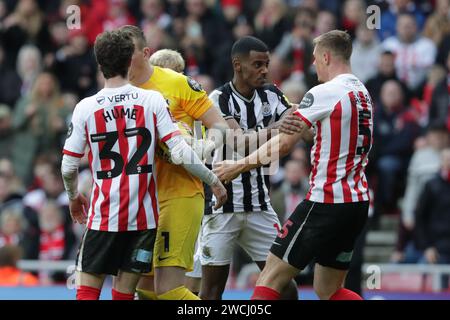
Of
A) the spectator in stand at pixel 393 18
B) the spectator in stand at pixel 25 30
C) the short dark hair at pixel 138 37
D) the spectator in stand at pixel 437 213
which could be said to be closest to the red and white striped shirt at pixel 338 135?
the short dark hair at pixel 138 37

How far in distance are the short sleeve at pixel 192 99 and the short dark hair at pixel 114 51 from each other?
2.70ft

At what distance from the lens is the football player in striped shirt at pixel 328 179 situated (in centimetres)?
741

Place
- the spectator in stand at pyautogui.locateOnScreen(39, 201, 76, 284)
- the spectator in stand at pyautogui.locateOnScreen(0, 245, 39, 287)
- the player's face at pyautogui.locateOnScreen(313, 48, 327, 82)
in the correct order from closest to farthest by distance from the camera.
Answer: the player's face at pyautogui.locateOnScreen(313, 48, 327, 82)
the spectator in stand at pyautogui.locateOnScreen(0, 245, 39, 287)
the spectator in stand at pyautogui.locateOnScreen(39, 201, 76, 284)

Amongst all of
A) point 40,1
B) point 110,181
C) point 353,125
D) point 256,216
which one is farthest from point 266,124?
point 40,1

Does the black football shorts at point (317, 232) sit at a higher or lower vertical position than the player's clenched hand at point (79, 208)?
lower

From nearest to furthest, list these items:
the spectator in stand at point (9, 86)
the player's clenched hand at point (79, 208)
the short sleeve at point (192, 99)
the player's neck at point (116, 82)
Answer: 1. the player's neck at point (116, 82)
2. the player's clenched hand at point (79, 208)
3. the short sleeve at point (192, 99)
4. the spectator in stand at point (9, 86)

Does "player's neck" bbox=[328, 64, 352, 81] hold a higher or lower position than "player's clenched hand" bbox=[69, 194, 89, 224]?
higher

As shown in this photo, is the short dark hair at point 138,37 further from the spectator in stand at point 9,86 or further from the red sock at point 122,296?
the spectator in stand at point 9,86

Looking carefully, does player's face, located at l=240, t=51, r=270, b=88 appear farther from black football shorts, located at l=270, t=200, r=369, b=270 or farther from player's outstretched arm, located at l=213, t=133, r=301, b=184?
black football shorts, located at l=270, t=200, r=369, b=270

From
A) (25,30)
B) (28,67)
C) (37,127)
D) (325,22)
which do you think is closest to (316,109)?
(325,22)

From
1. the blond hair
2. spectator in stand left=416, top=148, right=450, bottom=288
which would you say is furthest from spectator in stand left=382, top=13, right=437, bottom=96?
the blond hair

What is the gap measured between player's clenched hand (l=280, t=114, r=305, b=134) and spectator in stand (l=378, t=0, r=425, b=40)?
7.56 m

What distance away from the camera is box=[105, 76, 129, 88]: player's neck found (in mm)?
7172

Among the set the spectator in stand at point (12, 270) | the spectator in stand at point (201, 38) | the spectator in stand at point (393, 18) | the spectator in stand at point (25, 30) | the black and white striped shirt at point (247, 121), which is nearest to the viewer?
the black and white striped shirt at point (247, 121)
